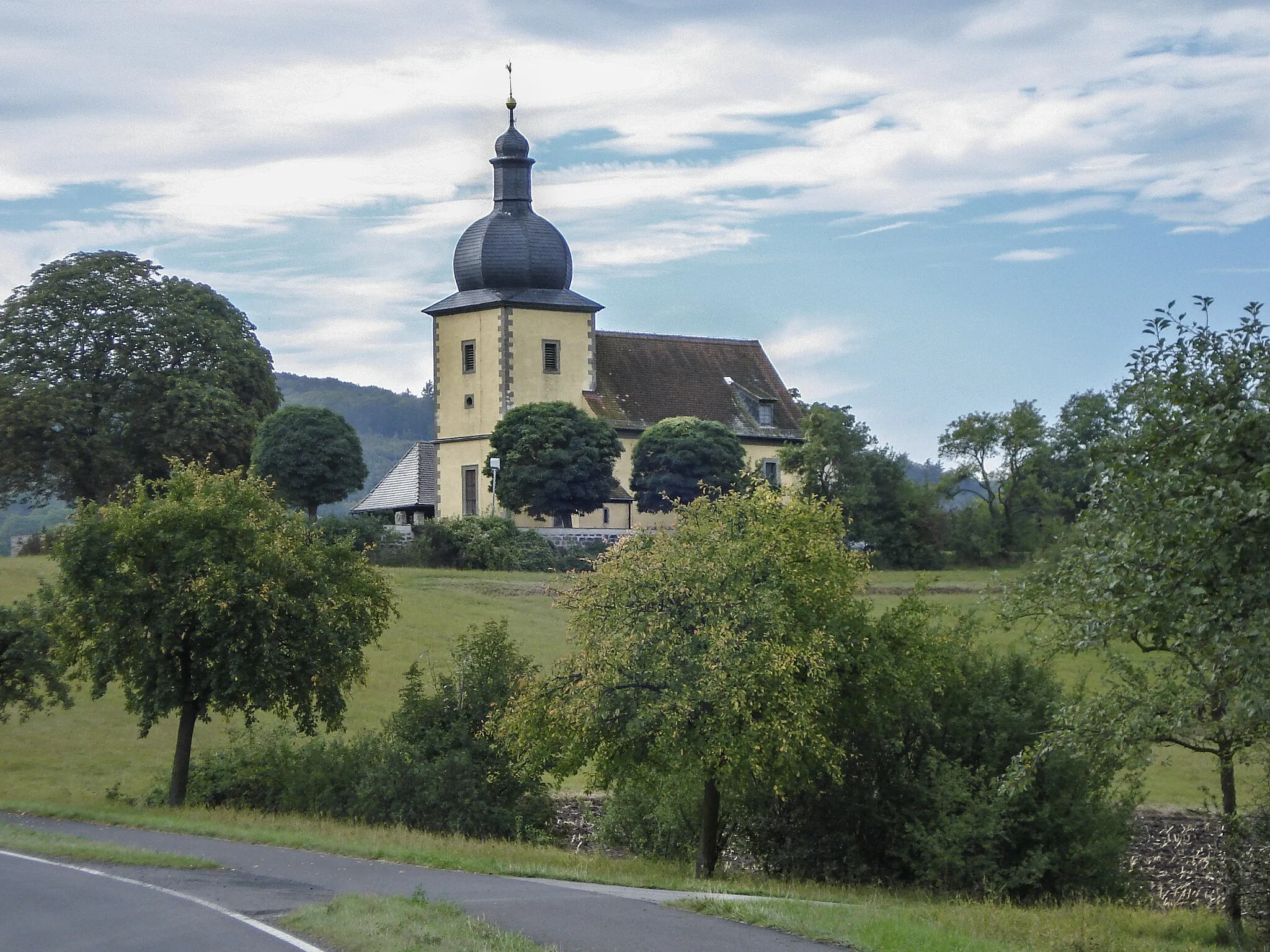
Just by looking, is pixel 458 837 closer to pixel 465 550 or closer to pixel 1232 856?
pixel 1232 856

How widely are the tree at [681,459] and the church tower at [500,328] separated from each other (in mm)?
7620

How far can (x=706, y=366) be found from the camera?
88062 mm

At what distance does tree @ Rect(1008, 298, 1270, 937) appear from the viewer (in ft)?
47.9

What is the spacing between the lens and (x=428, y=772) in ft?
86.2

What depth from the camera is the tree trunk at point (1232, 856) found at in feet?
63.1

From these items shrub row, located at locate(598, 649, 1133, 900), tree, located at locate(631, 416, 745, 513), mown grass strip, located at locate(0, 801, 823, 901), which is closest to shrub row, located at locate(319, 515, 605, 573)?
tree, located at locate(631, 416, 745, 513)

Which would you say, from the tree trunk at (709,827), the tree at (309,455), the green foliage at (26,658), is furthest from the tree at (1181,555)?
the tree at (309,455)

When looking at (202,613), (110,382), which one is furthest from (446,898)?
(110,382)

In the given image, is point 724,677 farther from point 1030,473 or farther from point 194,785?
point 1030,473

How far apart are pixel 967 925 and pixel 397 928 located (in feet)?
19.7

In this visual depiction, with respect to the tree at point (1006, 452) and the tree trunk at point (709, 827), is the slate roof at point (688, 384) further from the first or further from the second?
the tree trunk at point (709, 827)

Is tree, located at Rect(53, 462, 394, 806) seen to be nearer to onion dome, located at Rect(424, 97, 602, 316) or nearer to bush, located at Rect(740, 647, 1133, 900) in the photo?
bush, located at Rect(740, 647, 1133, 900)

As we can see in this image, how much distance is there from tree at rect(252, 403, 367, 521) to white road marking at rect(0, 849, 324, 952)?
46608mm

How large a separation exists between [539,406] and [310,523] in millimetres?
16389
